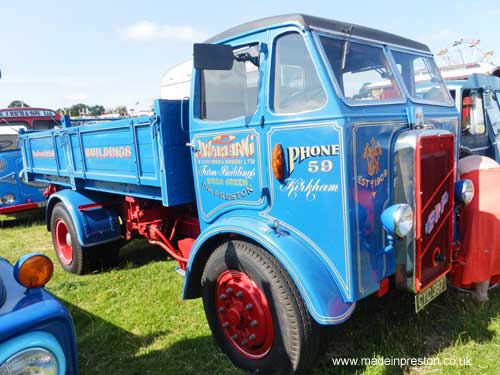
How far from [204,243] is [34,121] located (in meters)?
7.88

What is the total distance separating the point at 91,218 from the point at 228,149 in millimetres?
2537

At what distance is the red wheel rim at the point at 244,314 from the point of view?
268cm

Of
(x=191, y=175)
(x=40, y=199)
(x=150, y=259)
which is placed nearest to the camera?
(x=191, y=175)

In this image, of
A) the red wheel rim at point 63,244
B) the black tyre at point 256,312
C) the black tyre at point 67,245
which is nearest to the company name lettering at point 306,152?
the black tyre at point 256,312

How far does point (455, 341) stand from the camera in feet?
9.84

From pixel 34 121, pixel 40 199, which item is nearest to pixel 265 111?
pixel 40 199

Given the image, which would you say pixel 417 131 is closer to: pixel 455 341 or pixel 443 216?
pixel 443 216

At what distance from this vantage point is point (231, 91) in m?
3.04

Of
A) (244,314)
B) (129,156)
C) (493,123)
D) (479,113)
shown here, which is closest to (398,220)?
(244,314)

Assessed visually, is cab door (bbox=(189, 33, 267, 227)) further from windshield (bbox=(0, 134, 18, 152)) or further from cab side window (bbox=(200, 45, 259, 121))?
windshield (bbox=(0, 134, 18, 152))

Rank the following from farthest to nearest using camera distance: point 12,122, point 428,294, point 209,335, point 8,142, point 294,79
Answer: point 12,122
point 8,142
point 209,335
point 428,294
point 294,79

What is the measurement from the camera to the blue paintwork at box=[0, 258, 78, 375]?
1.51 m

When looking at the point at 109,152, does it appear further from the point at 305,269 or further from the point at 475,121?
the point at 475,121

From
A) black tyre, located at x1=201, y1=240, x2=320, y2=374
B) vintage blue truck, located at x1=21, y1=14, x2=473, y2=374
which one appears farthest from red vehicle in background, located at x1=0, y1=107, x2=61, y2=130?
black tyre, located at x1=201, y1=240, x2=320, y2=374
